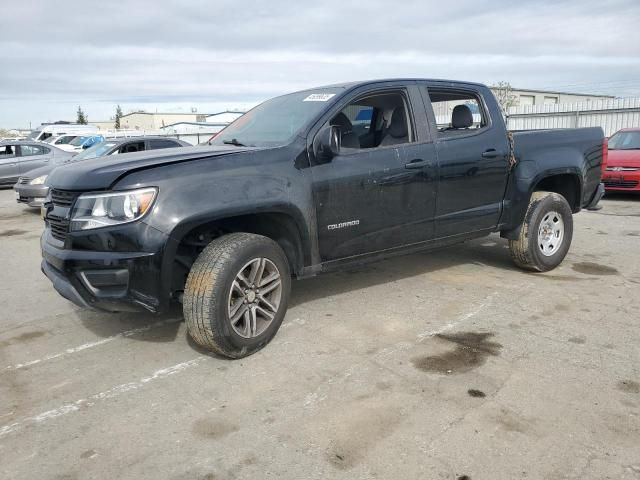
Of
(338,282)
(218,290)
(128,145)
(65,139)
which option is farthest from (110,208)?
(65,139)

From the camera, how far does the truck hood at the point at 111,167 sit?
331 centimetres

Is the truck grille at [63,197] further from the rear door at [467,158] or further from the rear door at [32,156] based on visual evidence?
the rear door at [32,156]

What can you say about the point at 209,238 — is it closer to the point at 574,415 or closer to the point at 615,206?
the point at 574,415

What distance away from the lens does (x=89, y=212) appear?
3.35 meters

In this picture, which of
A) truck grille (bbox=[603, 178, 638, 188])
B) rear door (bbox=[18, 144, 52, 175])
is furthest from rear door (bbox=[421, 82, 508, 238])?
rear door (bbox=[18, 144, 52, 175])

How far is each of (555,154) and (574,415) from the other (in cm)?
331

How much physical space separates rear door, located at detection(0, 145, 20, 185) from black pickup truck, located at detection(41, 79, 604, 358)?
44.1 feet

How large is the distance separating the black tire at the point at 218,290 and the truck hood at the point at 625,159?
10.1m

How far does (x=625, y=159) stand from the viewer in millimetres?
11094

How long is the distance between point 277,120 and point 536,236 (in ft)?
9.42

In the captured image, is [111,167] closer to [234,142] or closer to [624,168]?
[234,142]

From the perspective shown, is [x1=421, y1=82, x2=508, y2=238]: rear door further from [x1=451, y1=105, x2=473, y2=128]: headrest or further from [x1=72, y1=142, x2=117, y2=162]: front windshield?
[x1=72, y1=142, x2=117, y2=162]: front windshield

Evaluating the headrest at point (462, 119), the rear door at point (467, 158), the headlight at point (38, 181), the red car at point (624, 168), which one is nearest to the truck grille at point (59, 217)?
the rear door at point (467, 158)

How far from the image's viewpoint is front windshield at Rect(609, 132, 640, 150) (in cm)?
1174
